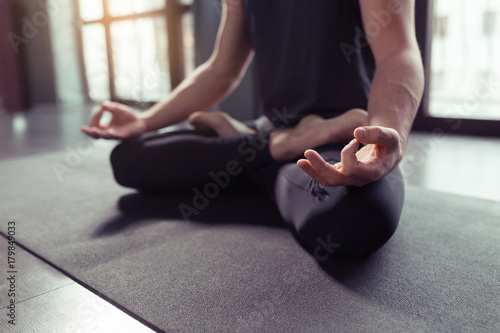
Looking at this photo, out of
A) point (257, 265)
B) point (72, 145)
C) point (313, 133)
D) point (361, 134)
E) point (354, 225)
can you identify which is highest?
point (361, 134)

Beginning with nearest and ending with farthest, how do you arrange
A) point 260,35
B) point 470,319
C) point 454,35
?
point 470,319
point 260,35
point 454,35

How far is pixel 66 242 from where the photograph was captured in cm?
103

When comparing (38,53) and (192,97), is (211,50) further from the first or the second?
(38,53)

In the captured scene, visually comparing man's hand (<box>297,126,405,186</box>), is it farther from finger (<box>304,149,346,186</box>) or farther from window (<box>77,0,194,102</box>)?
window (<box>77,0,194,102</box>)

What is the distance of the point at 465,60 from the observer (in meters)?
2.62

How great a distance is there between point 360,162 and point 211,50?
2959mm

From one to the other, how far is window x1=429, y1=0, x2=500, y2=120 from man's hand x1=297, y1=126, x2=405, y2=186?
7.10 ft

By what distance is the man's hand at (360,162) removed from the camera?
25.6 inches

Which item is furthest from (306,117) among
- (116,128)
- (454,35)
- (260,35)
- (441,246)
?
(454,35)

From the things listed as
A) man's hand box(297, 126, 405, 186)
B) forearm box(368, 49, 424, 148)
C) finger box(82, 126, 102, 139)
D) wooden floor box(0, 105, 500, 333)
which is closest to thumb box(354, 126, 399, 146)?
man's hand box(297, 126, 405, 186)

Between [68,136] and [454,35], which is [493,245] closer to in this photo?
[454,35]

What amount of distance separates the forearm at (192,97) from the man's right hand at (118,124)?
0.05 m

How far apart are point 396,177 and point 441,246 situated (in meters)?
0.18

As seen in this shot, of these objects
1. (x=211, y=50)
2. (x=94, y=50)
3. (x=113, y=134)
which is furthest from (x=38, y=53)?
(x=113, y=134)
